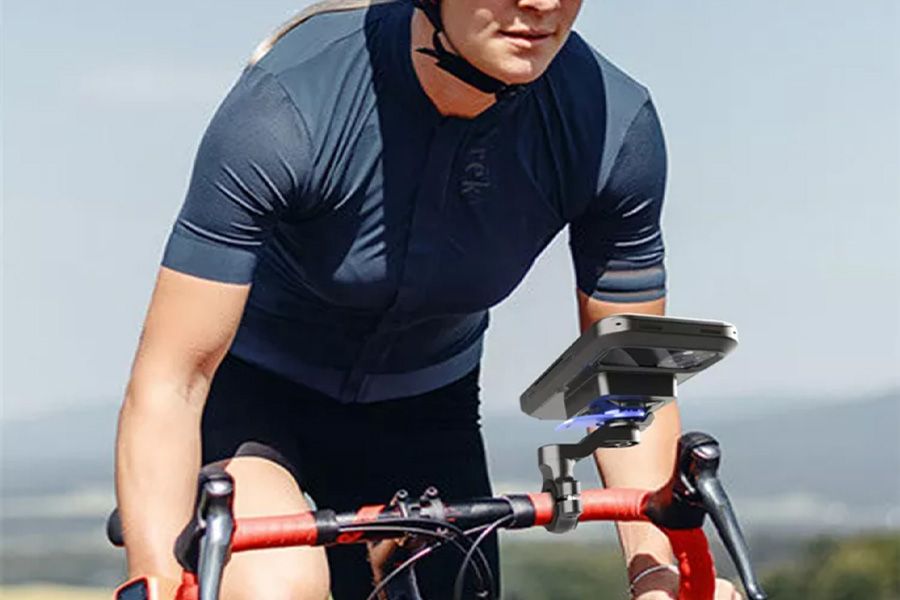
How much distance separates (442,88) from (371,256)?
323mm

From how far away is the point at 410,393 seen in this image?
3541mm

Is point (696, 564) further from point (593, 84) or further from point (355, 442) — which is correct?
point (355, 442)

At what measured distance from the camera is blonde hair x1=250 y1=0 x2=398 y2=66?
3.05 meters

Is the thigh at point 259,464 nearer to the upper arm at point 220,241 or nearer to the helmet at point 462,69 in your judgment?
the upper arm at point 220,241

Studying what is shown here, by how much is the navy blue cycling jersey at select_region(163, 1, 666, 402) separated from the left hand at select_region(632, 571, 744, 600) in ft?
2.04

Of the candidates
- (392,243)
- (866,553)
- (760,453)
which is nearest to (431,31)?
(392,243)

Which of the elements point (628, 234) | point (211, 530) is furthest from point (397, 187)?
point (211, 530)

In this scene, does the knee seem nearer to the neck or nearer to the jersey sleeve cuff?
the jersey sleeve cuff

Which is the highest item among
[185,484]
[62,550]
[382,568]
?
[185,484]

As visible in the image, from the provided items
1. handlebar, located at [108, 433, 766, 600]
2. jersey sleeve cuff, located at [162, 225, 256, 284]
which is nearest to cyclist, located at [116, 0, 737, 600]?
jersey sleeve cuff, located at [162, 225, 256, 284]

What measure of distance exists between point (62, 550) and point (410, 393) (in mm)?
10230

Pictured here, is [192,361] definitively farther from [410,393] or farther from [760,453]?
[760,453]

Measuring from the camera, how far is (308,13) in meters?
3.17

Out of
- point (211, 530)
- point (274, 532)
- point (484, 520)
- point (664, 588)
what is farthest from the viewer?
point (664, 588)
